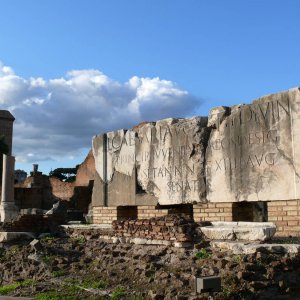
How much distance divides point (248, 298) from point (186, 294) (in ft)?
2.06

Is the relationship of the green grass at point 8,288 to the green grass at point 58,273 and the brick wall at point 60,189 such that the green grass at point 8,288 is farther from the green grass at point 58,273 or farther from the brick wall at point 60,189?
the brick wall at point 60,189

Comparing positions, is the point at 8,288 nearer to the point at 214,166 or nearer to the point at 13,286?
the point at 13,286

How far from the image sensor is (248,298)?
4.48m

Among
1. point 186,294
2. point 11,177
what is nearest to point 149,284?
point 186,294

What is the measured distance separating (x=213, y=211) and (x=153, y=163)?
1.76m

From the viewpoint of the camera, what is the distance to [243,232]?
19.8 feet

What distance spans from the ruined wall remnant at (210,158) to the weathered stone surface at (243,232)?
126 cm

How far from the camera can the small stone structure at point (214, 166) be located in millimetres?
7203

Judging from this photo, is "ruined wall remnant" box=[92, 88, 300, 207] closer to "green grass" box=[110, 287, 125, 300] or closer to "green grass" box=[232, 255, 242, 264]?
"green grass" box=[232, 255, 242, 264]

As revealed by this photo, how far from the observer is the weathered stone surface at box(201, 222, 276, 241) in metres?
5.84

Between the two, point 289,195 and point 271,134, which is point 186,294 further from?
point 271,134

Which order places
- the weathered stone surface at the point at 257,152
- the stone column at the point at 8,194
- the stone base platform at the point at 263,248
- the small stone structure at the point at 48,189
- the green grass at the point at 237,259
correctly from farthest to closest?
1. the small stone structure at the point at 48,189
2. the stone column at the point at 8,194
3. the weathered stone surface at the point at 257,152
4. the stone base platform at the point at 263,248
5. the green grass at the point at 237,259

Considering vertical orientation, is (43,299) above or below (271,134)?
below

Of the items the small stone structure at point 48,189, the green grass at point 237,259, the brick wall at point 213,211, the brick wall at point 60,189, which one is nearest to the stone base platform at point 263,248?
the green grass at point 237,259
